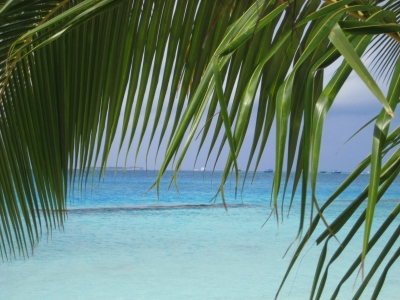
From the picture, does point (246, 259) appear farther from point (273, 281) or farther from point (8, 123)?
point (8, 123)

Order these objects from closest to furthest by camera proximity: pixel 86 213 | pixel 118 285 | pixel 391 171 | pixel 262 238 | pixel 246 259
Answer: pixel 391 171
pixel 118 285
pixel 246 259
pixel 262 238
pixel 86 213

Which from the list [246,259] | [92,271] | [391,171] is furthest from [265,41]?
[246,259]

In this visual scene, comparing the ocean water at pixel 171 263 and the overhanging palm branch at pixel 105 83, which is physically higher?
the overhanging palm branch at pixel 105 83

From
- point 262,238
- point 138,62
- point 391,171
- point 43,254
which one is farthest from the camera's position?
point 262,238

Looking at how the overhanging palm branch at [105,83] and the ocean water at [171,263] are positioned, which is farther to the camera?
the ocean water at [171,263]

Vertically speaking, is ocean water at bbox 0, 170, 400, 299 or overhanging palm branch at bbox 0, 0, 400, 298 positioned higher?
overhanging palm branch at bbox 0, 0, 400, 298

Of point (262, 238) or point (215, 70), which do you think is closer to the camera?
point (215, 70)

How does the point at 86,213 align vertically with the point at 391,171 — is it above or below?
below

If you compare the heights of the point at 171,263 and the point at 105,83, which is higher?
the point at 105,83

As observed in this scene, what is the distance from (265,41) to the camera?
0.55 metres

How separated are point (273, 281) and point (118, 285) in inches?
75.0

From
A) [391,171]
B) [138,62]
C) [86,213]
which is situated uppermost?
[138,62]

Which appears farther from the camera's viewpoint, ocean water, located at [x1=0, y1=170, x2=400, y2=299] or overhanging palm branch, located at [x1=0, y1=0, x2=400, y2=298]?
ocean water, located at [x1=0, y1=170, x2=400, y2=299]

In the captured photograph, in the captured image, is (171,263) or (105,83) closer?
(105,83)
